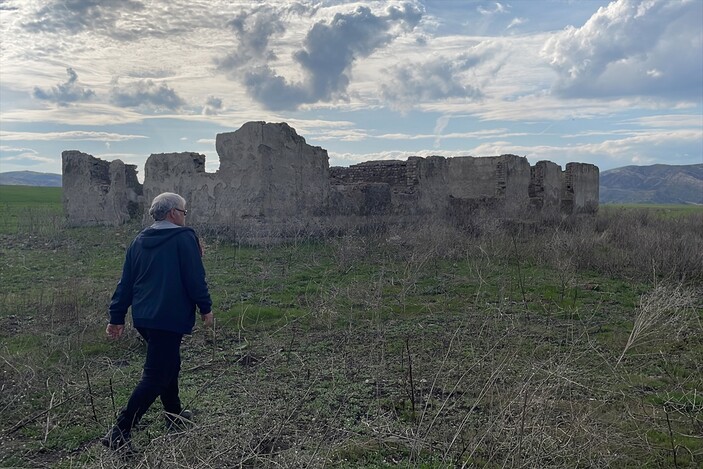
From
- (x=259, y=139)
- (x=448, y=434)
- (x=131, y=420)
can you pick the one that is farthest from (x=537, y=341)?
(x=259, y=139)

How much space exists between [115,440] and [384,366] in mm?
1985

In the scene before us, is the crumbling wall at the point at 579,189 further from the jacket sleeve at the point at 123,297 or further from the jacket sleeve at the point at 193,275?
the jacket sleeve at the point at 123,297

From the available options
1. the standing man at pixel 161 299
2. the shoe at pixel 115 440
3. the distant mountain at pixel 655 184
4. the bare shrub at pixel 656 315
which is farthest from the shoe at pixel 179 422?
the distant mountain at pixel 655 184

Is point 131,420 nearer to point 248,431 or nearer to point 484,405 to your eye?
point 248,431

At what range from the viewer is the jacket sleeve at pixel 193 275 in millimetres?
3654

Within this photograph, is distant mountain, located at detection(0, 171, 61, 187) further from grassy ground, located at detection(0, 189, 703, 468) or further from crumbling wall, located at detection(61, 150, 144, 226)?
grassy ground, located at detection(0, 189, 703, 468)

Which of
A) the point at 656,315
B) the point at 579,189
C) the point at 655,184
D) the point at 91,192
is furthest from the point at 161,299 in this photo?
the point at 655,184

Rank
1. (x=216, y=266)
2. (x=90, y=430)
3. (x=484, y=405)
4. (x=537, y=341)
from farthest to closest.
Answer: (x=216, y=266)
(x=537, y=341)
(x=484, y=405)
(x=90, y=430)

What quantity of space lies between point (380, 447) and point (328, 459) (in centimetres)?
38

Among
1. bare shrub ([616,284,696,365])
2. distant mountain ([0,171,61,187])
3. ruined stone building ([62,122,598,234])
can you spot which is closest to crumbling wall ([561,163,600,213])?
ruined stone building ([62,122,598,234])

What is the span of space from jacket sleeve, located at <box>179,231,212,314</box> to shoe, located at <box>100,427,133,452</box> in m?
0.79

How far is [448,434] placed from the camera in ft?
11.7

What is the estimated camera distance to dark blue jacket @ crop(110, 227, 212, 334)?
→ 11.8 feet

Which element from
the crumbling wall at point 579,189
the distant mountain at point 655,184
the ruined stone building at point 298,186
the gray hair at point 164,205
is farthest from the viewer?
the distant mountain at point 655,184
